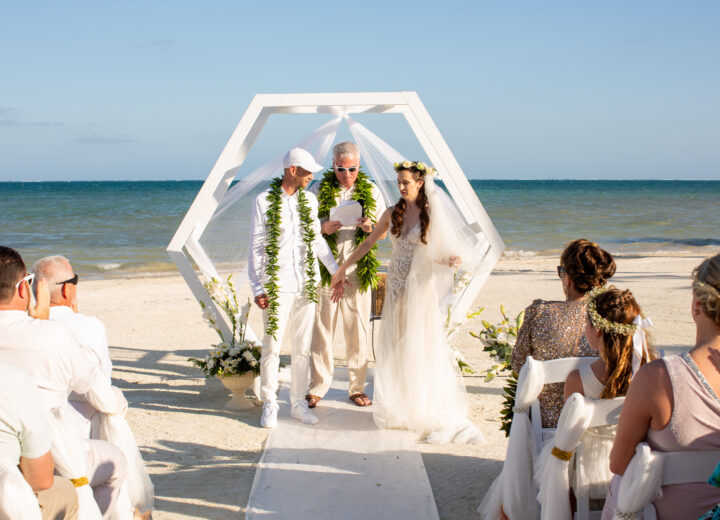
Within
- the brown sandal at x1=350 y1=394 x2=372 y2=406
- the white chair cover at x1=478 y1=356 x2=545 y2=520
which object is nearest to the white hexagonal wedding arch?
the brown sandal at x1=350 y1=394 x2=372 y2=406

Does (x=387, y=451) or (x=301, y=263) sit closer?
(x=387, y=451)

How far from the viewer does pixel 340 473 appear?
→ 439 cm

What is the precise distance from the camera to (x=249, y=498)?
3.99 m

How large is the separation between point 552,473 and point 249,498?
191 centimetres

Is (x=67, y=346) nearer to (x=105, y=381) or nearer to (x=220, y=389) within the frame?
(x=105, y=381)

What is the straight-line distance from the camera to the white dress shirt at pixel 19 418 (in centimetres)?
224

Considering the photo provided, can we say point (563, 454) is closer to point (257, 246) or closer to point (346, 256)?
point (257, 246)

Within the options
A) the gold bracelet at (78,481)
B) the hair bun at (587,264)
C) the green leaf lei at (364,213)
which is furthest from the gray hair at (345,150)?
the gold bracelet at (78,481)

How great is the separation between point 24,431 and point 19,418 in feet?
0.21

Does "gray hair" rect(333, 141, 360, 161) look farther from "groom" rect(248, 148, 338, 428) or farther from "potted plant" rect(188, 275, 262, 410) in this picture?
"potted plant" rect(188, 275, 262, 410)

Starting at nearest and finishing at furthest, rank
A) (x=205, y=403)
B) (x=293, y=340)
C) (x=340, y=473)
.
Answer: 1. (x=340, y=473)
2. (x=293, y=340)
3. (x=205, y=403)

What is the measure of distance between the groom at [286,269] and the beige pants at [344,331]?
0.43m

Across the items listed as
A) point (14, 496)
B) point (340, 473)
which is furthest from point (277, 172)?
point (14, 496)

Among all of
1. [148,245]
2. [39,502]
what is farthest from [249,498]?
[148,245]
